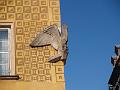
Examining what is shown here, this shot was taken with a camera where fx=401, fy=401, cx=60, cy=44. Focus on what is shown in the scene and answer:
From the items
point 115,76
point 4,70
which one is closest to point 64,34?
point 4,70

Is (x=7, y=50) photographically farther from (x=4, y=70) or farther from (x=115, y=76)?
(x=115, y=76)

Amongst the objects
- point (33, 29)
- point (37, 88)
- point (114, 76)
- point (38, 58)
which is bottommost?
point (114, 76)

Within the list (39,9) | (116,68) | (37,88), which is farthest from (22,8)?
(116,68)

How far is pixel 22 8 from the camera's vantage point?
41.0 feet

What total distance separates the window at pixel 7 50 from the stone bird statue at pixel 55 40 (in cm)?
67

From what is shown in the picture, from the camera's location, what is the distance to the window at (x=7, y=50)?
1175 centimetres

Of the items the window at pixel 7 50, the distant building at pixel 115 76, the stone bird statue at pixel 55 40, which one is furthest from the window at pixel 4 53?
the distant building at pixel 115 76

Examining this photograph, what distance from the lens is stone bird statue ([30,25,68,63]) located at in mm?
11781

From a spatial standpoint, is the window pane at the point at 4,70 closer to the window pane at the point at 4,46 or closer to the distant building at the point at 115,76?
the window pane at the point at 4,46

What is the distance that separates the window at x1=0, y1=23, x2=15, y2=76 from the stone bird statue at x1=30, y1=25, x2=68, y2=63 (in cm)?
67

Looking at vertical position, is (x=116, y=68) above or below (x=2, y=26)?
below

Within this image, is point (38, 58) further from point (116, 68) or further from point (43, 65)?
point (116, 68)

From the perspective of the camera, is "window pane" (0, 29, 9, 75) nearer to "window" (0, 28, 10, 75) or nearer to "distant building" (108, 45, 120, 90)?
"window" (0, 28, 10, 75)

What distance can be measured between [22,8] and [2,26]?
0.87 meters
